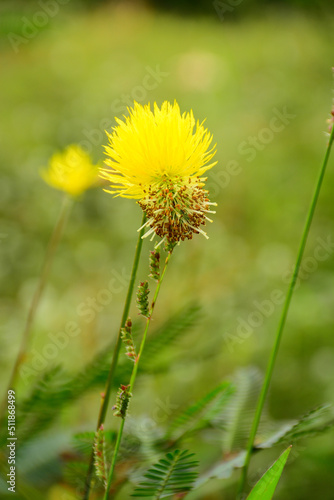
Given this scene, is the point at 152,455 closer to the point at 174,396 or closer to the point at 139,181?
the point at 139,181

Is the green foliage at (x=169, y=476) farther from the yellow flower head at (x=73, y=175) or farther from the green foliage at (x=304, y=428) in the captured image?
the yellow flower head at (x=73, y=175)

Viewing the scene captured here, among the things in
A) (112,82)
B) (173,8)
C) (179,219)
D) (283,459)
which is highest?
(173,8)

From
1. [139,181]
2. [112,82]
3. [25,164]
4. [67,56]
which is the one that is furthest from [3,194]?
[67,56]

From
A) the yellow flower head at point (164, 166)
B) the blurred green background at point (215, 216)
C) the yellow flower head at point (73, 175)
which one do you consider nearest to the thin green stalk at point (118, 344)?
the yellow flower head at point (164, 166)

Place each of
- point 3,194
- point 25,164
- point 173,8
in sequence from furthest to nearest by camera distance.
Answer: point 173,8 < point 25,164 < point 3,194

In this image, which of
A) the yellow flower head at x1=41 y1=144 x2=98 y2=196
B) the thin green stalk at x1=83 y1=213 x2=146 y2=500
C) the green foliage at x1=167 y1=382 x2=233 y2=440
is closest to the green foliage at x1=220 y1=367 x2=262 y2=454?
the green foliage at x1=167 y1=382 x2=233 y2=440

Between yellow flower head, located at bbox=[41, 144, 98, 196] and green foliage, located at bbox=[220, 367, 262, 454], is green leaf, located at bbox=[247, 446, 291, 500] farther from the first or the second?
yellow flower head, located at bbox=[41, 144, 98, 196]
